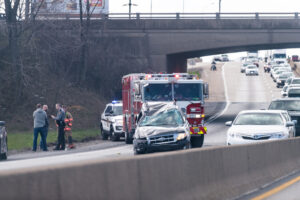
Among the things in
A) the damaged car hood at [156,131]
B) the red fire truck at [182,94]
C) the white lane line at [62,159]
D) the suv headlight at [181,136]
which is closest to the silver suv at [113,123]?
the white lane line at [62,159]

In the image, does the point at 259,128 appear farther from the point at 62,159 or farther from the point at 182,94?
the point at 62,159

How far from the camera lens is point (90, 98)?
44094 millimetres

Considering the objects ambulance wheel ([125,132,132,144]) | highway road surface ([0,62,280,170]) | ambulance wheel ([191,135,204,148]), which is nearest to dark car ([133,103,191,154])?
highway road surface ([0,62,280,170])

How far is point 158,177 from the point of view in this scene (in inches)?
318

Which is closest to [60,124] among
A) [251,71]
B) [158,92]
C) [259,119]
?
[158,92]

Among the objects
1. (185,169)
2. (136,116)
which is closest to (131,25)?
(136,116)

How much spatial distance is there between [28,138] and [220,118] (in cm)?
1940

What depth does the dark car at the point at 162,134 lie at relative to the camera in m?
18.3

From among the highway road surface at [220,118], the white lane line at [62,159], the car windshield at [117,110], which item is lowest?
the highway road surface at [220,118]

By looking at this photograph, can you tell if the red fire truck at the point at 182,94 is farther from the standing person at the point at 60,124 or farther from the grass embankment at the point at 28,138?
the grass embankment at the point at 28,138

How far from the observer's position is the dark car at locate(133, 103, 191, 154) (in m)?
18.3

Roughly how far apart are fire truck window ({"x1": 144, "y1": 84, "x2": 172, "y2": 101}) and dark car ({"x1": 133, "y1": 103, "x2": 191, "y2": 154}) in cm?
337

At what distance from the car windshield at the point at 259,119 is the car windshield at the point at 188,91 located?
3.01 m

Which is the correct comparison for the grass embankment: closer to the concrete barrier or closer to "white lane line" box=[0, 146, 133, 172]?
"white lane line" box=[0, 146, 133, 172]
